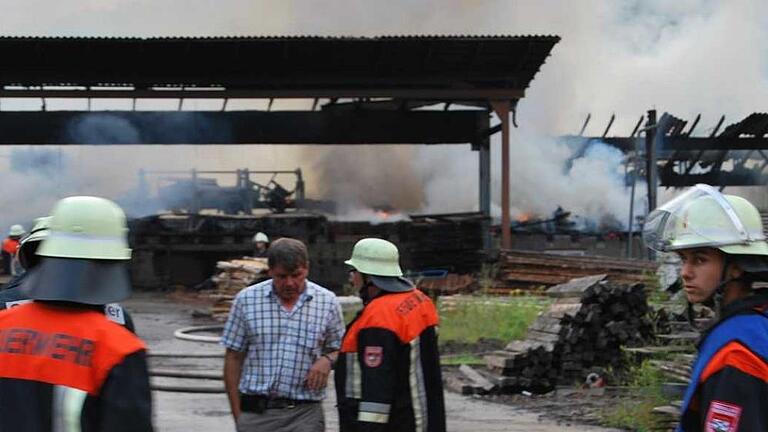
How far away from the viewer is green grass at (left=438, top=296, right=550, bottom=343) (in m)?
14.8

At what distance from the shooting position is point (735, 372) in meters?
2.44

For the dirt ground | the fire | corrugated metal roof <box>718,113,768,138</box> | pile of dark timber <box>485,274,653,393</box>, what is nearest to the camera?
the dirt ground

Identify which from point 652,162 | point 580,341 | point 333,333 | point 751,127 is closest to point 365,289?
point 333,333

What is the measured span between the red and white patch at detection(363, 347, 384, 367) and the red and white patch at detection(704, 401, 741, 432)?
83.4 inches

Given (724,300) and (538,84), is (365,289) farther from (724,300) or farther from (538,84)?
(538,84)

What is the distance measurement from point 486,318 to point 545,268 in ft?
16.4

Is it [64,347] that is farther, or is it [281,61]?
[281,61]

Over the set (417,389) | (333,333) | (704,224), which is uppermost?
(704,224)

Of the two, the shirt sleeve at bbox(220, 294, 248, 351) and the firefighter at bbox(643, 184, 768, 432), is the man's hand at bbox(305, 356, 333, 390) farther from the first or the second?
the firefighter at bbox(643, 184, 768, 432)

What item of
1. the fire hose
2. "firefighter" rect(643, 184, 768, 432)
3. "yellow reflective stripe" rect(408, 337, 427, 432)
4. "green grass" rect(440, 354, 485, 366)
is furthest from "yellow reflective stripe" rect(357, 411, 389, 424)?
"green grass" rect(440, 354, 485, 366)

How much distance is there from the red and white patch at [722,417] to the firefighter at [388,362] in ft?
6.95

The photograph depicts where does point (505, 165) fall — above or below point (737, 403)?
above

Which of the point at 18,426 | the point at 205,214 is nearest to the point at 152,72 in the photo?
the point at 205,214

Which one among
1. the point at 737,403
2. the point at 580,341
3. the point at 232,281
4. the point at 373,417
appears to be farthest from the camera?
the point at 232,281
